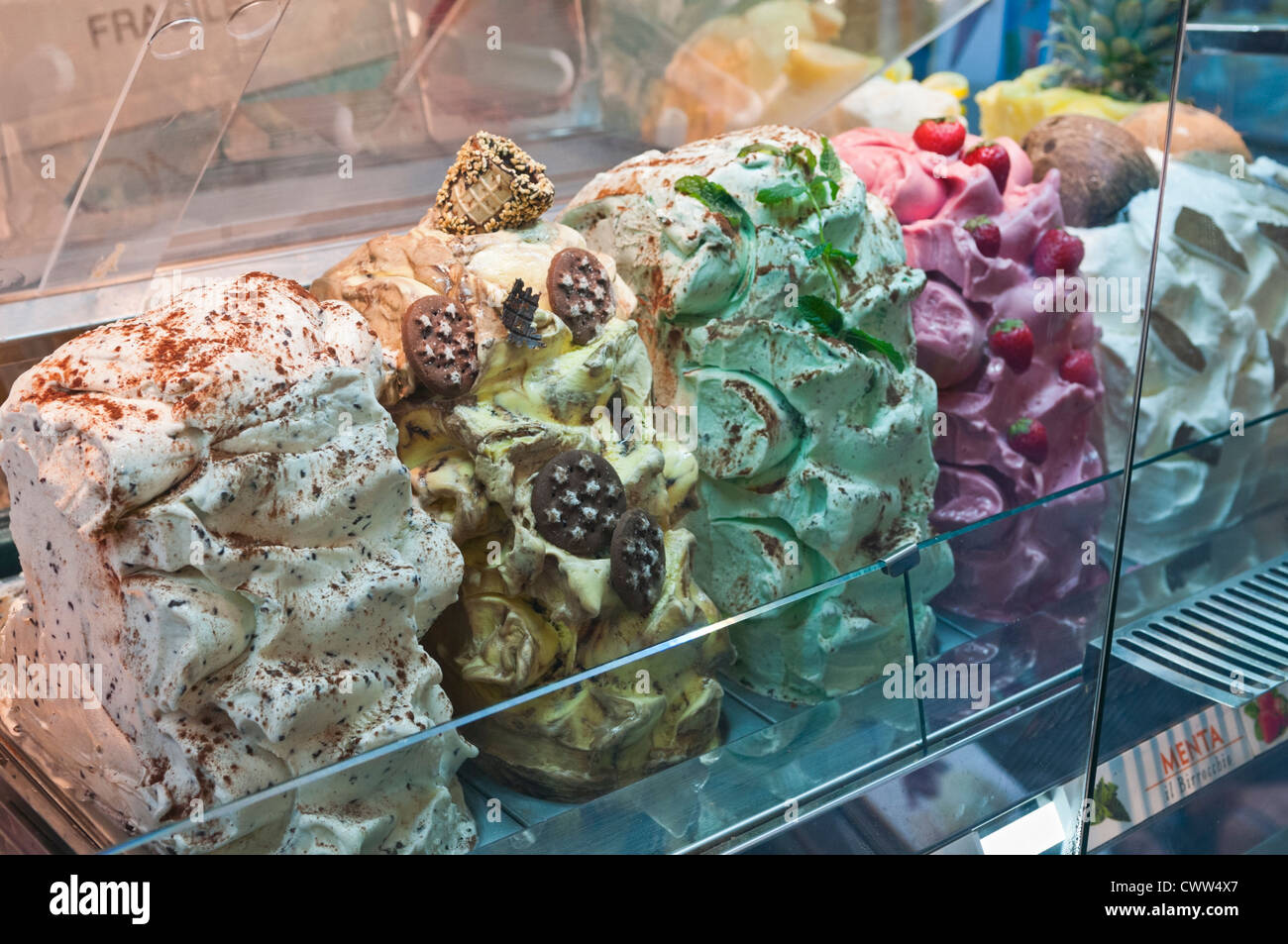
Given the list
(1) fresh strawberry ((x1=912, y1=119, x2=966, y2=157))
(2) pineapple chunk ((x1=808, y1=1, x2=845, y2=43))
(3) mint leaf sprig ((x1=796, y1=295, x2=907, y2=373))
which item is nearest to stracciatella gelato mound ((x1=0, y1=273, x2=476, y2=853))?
(3) mint leaf sprig ((x1=796, y1=295, x2=907, y2=373))

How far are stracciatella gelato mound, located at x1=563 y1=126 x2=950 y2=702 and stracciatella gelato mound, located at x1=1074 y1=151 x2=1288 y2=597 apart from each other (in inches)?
17.8

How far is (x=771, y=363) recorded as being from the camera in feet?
5.64

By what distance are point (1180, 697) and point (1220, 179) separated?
95cm

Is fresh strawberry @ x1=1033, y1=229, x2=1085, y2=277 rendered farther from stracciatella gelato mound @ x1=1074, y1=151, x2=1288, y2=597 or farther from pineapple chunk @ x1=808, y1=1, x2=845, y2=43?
pineapple chunk @ x1=808, y1=1, x2=845, y2=43

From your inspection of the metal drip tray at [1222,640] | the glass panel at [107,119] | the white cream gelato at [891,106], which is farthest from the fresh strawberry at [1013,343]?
the glass panel at [107,119]

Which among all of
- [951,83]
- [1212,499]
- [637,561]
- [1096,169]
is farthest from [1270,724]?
[951,83]

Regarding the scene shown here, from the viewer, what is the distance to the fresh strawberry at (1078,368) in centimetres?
217

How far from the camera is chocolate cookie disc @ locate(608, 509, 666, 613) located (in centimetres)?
147

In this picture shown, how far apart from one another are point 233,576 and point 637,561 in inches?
19.0

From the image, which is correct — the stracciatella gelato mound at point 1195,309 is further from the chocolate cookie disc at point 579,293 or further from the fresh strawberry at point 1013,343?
the chocolate cookie disc at point 579,293

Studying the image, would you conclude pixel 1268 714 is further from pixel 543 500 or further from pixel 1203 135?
pixel 1203 135

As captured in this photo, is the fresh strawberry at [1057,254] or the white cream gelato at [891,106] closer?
the fresh strawberry at [1057,254]
